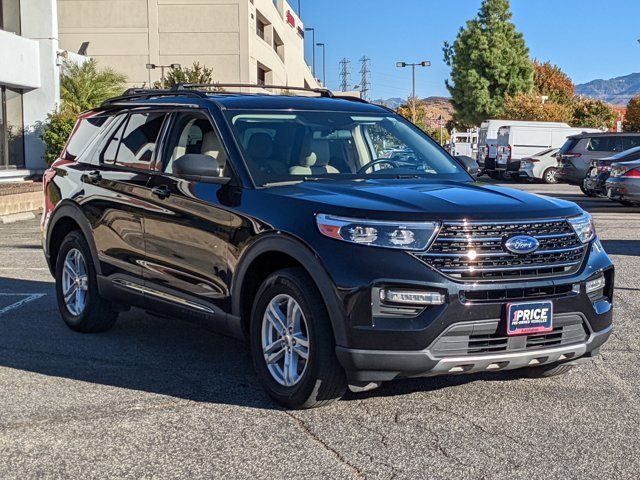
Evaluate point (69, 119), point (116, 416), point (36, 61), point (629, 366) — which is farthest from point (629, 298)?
point (36, 61)

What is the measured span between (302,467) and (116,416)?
1.34m

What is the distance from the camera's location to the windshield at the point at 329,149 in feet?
20.6

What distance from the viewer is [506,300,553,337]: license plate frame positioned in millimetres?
5152

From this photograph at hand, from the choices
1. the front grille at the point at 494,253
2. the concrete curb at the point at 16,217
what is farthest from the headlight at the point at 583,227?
the concrete curb at the point at 16,217

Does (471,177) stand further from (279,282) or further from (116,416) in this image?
(116,416)

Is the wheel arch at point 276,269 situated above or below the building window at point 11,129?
below

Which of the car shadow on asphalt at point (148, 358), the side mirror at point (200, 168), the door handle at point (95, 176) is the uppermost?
the side mirror at point (200, 168)

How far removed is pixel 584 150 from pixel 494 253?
25.2 meters

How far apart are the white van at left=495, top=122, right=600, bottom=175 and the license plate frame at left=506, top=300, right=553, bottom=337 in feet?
113

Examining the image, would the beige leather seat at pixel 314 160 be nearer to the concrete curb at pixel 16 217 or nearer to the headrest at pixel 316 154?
the headrest at pixel 316 154

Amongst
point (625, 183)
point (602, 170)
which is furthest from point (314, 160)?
point (602, 170)

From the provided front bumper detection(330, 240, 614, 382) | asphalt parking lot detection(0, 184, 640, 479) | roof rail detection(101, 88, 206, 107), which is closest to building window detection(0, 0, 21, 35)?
roof rail detection(101, 88, 206, 107)

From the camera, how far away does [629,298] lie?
952cm

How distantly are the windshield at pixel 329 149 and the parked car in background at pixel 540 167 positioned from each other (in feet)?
101
